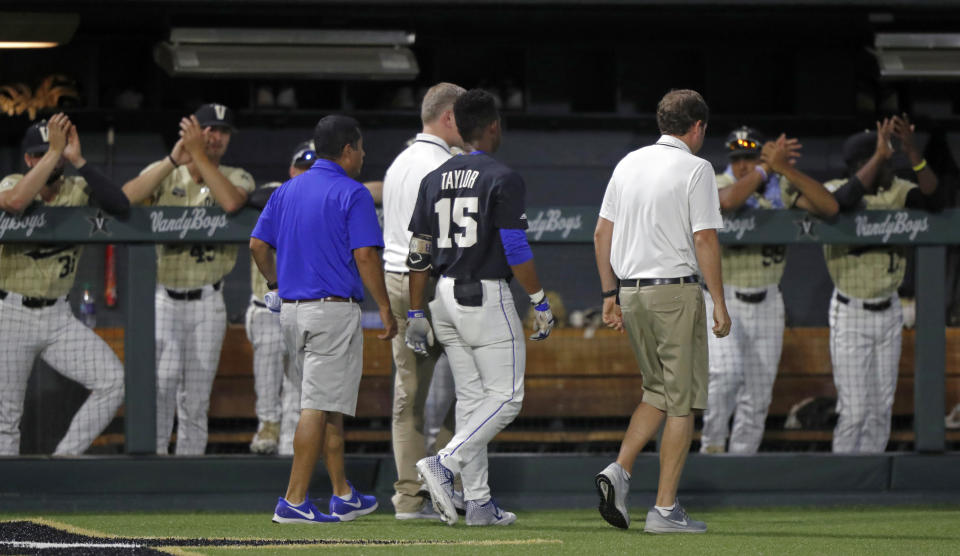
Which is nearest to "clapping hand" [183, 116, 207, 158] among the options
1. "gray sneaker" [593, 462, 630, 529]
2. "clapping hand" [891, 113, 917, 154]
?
"gray sneaker" [593, 462, 630, 529]

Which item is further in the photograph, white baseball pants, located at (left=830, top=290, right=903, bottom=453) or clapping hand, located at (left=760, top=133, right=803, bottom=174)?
white baseball pants, located at (left=830, top=290, right=903, bottom=453)

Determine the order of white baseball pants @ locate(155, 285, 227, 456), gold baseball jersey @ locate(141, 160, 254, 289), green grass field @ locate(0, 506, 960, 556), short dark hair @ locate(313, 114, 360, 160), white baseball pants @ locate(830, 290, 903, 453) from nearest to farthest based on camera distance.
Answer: green grass field @ locate(0, 506, 960, 556) → short dark hair @ locate(313, 114, 360, 160) → white baseball pants @ locate(155, 285, 227, 456) → gold baseball jersey @ locate(141, 160, 254, 289) → white baseball pants @ locate(830, 290, 903, 453)

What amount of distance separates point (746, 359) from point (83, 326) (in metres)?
3.21

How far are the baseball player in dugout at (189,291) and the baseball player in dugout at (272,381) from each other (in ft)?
0.57

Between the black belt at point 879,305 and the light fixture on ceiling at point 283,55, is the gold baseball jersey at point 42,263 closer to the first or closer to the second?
the light fixture on ceiling at point 283,55

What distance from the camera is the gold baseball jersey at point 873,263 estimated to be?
6922 millimetres

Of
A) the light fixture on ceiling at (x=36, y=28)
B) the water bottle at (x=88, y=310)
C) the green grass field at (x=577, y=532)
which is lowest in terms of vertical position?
the green grass field at (x=577, y=532)

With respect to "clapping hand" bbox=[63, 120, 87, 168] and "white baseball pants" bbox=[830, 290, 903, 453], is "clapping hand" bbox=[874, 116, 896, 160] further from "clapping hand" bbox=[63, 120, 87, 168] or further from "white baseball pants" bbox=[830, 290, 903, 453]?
"clapping hand" bbox=[63, 120, 87, 168]

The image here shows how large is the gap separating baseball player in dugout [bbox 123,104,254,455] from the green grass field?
1.80 ft

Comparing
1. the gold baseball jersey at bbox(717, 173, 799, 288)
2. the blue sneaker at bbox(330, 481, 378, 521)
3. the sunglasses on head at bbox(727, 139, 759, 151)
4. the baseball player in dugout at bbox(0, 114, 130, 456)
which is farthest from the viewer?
the sunglasses on head at bbox(727, 139, 759, 151)

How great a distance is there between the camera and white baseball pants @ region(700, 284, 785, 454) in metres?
6.92

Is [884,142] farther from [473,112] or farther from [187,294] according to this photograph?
[187,294]

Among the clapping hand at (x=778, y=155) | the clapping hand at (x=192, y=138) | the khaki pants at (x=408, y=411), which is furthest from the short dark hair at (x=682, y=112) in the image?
the clapping hand at (x=192, y=138)

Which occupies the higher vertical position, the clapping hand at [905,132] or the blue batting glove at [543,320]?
the clapping hand at [905,132]
